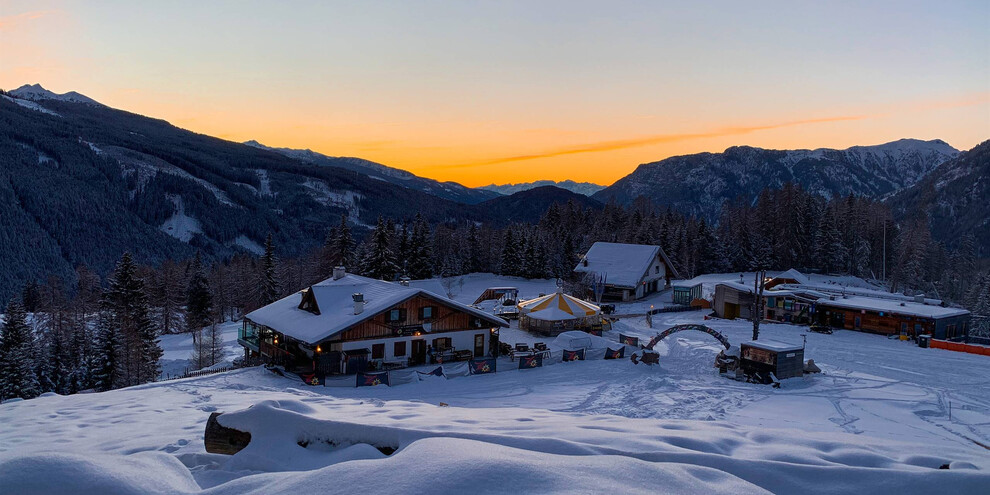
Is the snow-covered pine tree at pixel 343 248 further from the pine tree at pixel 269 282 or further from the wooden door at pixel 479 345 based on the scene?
the wooden door at pixel 479 345

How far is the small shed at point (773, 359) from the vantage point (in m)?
24.9

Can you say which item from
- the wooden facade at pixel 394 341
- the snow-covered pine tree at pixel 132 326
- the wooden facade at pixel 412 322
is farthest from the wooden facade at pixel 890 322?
the snow-covered pine tree at pixel 132 326

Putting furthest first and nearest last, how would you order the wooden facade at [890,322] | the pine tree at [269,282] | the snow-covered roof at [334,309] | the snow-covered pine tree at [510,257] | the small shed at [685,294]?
1. the snow-covered pine tree at [510,257]
2. the pine tree at [269,282]
3. the small shed at [685,294]
4. the wooden facade at [890,322]
5. the snow-covered roof at [334,309]

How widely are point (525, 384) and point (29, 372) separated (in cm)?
2846

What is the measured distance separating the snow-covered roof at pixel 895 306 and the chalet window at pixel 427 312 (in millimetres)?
28245

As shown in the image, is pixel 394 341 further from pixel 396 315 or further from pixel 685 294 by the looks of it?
pixel 685 294

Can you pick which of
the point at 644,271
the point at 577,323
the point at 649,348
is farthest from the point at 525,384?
the point at 644,271

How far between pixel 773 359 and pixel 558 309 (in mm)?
13902

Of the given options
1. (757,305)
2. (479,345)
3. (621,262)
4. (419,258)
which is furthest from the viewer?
(419,258)

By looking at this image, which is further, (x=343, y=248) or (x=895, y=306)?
(x=343, y=248)

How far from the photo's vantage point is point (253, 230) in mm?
194000

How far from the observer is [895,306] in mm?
36719

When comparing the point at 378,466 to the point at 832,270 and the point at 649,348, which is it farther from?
the point at 832,270

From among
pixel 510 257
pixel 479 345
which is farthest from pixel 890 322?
pixel 510 257
